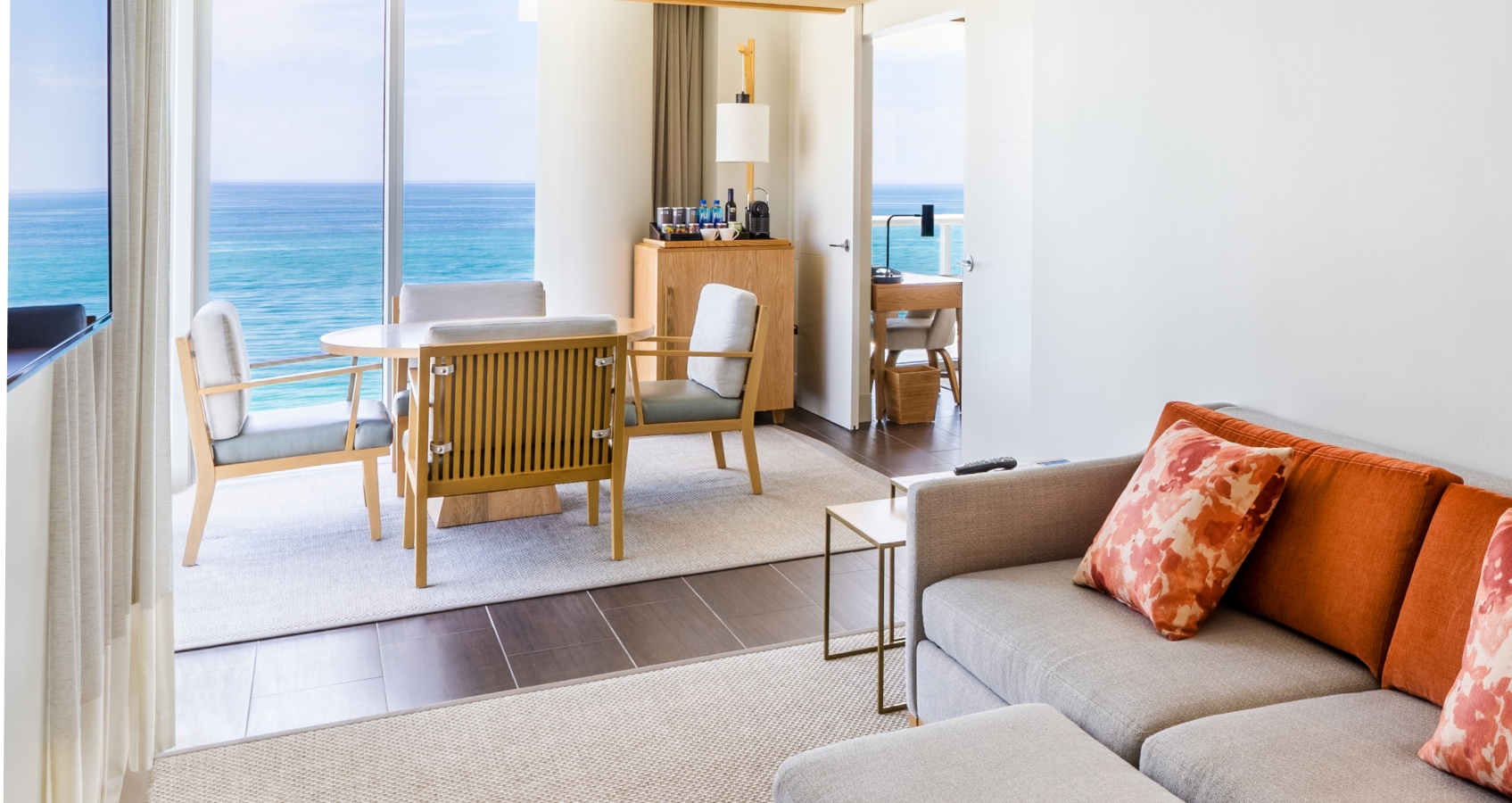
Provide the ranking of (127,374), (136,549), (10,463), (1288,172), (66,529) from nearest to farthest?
1. (10,463)
2. (66,529)
3. (127,374)
4. (136,549)
5. (1288,172)

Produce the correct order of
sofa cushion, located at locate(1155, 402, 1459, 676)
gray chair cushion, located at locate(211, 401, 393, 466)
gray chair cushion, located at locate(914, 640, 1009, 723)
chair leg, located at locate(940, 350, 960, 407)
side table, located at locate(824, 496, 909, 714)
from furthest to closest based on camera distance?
1. chair leg, located at locate(940, 350, 960, 407)
2. gray chair cushion, located at locate(211, 401, 393, 466)
3. side table, located at locate(824, 496, 909, 714)
4. gray chair cushion, located at locate(914, 640, 1009, 723)
5. sofa cushion, located at locate(1155, 402, 1459, 676)

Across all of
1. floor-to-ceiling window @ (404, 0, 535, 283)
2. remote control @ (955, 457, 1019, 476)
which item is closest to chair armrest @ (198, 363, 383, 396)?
remote control @ (955, 457, 1019, 476)

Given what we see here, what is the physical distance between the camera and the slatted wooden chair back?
11.4 feet

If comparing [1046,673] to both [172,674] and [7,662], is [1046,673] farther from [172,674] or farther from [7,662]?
[172,674]

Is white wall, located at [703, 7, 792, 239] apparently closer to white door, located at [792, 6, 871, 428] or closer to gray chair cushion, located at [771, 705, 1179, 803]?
white door, located at [792, 6, 871, 428]

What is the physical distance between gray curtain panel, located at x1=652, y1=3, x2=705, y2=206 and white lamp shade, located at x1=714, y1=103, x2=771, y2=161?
0.37 meters

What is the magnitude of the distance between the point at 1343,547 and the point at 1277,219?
1.04 metres

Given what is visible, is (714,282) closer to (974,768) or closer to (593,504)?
(593,504)

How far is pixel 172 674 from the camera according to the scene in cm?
237

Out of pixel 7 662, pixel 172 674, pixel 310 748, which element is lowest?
pixel 310 748

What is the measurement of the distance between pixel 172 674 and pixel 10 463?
1131mm

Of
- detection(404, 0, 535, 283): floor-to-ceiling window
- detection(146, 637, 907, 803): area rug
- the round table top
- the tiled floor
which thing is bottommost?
detection(146, 637, 907, 803): area rug

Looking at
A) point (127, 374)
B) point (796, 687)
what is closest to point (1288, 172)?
point (796, 687)

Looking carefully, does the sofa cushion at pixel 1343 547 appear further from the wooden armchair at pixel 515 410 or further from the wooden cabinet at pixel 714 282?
the wooden cabinet at pixel 714 282
